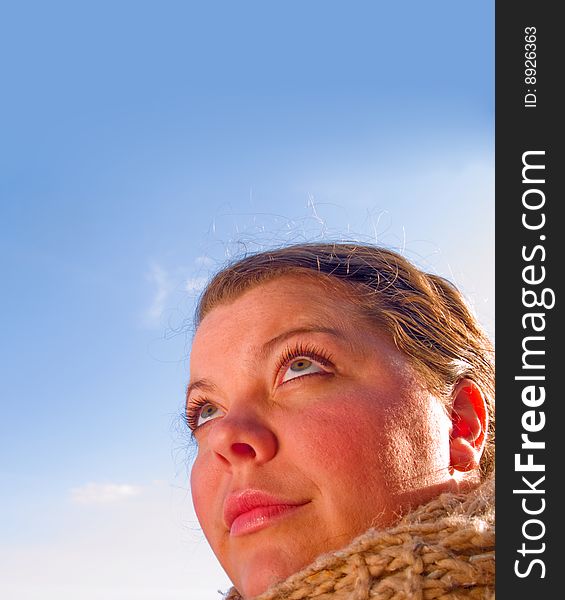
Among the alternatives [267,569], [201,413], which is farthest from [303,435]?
[201,413]

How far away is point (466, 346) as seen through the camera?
210 centimetres

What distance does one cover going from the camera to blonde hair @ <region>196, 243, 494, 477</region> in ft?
6.32

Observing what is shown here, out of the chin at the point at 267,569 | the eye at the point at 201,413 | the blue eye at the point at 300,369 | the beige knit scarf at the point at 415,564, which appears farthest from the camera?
the eye at the point at 201,413

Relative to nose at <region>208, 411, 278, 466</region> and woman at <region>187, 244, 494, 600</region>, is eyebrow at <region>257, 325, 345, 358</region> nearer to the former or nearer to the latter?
woman at <region>187, 244, 494, 600</region>

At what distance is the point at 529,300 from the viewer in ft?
5.07

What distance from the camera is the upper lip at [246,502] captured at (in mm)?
1673

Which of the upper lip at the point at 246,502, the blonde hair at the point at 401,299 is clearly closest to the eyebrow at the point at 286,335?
the blonde hair at the point at 401,299

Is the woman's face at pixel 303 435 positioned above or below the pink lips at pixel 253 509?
above

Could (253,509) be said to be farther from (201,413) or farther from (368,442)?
(201,413)

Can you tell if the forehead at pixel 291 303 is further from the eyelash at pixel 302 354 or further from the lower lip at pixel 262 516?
the lower lip at pixel 262 516

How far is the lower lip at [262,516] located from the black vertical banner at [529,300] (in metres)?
0.48

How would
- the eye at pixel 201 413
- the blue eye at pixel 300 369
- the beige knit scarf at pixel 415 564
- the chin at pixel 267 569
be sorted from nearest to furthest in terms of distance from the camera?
the beige knit scarf at pixel 415 564 < the chin at pixel 267 569 < the blue eye at pixel 300 369 < the eye at pixel 201 413

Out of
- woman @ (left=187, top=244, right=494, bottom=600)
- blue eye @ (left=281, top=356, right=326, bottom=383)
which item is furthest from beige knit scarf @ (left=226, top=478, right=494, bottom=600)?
blue eye @ (left=281, top=356, right=326, bottom=383)

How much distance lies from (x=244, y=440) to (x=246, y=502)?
0.47 feet
